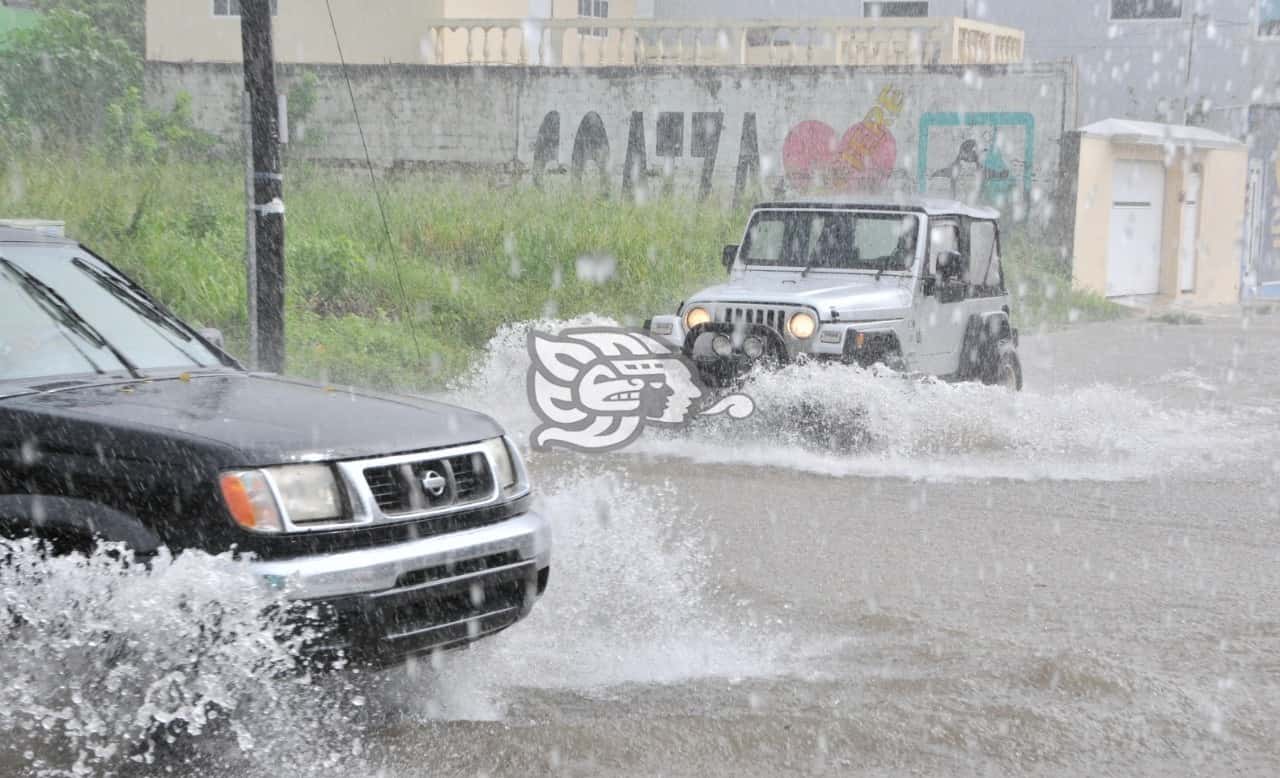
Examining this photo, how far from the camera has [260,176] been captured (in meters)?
10.5

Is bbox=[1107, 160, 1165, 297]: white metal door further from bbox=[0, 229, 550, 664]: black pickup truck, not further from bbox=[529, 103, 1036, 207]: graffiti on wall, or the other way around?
bbox=[0, 229, 550, 664]: black pickup truck

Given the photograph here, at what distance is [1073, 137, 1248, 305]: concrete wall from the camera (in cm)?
2364

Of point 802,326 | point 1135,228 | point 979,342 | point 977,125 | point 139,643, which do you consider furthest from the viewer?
point 1135,228

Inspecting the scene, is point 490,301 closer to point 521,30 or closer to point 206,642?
point 521,30

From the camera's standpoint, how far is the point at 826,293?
10609 millimetres

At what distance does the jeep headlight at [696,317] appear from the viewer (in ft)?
34.8

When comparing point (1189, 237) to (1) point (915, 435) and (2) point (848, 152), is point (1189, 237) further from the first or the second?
(1) point (915, 435)

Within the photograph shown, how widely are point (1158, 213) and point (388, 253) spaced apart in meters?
15.2

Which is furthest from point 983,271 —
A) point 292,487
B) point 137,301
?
point 292,487

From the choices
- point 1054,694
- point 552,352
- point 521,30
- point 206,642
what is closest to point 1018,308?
point 521,30

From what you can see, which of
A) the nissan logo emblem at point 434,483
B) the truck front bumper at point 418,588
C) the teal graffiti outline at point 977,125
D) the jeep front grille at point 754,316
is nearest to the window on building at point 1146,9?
the teal graffiti outline at point 977,125

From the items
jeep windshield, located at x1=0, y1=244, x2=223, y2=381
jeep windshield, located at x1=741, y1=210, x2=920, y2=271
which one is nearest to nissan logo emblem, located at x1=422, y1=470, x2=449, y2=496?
jeep windshield, located at x1=0, y1=244, x2=223, y2=381

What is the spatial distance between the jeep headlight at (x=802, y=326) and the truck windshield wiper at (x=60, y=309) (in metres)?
5.69

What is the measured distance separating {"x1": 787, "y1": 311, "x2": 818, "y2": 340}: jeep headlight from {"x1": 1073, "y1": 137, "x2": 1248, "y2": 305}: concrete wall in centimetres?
1388
